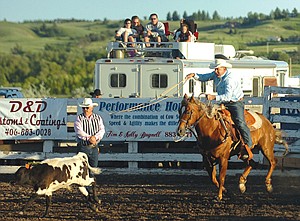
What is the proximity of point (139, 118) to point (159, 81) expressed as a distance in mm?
3544

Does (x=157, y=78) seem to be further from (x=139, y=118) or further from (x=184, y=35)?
(x=139, y=118)

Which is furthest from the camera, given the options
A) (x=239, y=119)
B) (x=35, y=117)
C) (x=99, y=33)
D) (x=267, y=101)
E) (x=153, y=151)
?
(x=99, y=33)

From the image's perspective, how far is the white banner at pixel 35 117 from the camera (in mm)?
16891

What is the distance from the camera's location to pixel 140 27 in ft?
68.7

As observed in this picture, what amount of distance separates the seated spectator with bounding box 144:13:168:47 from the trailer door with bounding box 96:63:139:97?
892mm

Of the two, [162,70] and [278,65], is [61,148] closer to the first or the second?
[162,70]

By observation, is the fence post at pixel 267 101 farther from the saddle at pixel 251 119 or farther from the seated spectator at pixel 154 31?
the seated spectator at pixel 154 31

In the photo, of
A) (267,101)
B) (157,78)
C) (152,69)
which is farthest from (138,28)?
(267,101)

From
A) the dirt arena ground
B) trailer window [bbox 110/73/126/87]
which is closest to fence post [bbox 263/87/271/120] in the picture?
the dirt arena ground

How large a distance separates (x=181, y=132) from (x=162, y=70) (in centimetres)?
785

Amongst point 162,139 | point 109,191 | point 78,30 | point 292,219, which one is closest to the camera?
point 292,219

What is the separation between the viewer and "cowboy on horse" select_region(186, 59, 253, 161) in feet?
42.4

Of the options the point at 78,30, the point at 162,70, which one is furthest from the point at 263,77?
the point at 78,30

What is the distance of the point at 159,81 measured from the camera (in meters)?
20.1
